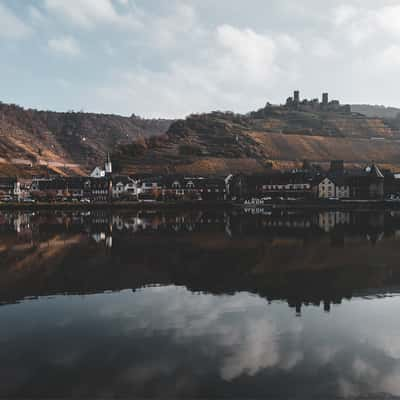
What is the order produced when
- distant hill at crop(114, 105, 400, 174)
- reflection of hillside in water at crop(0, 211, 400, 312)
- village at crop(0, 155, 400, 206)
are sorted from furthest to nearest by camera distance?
distant hill at crop(114, 105, 400, 174)
village at crop(0, 155, 400, 206)
reflection of hillside in water at crop(0, 211, 400, 312)

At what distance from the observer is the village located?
77000 millimetres

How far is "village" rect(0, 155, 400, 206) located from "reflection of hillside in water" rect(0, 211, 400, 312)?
43.0 meters

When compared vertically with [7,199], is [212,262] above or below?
below

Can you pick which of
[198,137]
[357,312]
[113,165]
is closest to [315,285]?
[357,312]

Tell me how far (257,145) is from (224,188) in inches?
2094

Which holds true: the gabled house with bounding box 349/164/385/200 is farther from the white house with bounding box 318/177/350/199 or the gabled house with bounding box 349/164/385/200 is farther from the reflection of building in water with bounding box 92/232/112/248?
the reflection of building in water with bounding box 92/232/112/248

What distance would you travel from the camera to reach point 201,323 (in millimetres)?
12367

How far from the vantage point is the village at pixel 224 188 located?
3031 inches

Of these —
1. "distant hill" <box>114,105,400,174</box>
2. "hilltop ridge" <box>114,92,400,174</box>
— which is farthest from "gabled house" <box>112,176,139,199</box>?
"distant hill" <box>114,105,400,174</box>

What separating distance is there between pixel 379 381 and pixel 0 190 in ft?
306

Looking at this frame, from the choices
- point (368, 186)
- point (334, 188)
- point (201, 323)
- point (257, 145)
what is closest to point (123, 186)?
point (334, 188)

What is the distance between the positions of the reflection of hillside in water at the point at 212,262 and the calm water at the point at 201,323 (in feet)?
0.32

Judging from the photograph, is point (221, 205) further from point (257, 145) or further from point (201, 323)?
point (257, 145)

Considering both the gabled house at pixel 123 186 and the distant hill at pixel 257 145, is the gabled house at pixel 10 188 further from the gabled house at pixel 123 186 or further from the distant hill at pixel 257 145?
the distant hill at pixel 257 145
